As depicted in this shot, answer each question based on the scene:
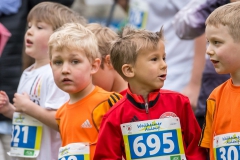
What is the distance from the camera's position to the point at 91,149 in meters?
6.40

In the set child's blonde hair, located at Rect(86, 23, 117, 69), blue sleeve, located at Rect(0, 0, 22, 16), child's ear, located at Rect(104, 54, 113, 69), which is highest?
blue sleeve, located at Rect(0, 0, 22, 16)

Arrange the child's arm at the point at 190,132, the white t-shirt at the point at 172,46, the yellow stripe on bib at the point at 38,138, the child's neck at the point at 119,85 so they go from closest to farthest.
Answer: the child's arm at the point at 190,132, the child's neck at the point at 119,85, the yellow stripe on bib at the point at 38,138, the white t-shirt at the point at 172,46

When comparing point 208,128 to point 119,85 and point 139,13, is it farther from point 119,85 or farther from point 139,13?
point 139,13

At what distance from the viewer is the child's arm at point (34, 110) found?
6965 mm

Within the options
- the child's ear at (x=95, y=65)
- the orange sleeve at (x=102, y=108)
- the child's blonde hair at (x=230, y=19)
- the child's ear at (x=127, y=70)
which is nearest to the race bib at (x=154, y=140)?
the child's ear at (x=127, y=70)

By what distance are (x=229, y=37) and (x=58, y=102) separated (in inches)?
72.5

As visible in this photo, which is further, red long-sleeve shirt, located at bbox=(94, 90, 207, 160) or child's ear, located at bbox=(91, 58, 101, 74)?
child's ear, located at bbox=(91, 58, 101, 74)

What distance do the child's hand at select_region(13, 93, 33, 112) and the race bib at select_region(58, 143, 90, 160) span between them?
2.57ft

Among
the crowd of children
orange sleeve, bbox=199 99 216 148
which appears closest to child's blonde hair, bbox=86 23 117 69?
the crowd of children

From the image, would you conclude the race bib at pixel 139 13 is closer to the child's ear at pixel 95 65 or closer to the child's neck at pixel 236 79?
the child's ear at pixel 95 65

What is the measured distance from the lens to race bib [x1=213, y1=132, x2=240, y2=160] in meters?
5.69

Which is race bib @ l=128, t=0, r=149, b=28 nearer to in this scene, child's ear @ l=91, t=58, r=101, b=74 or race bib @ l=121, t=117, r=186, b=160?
child's ear @ l=91, t=58, r=101, b=74

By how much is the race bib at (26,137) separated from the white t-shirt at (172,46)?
1943 millimetres

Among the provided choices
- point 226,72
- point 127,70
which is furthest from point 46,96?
point 226,72
